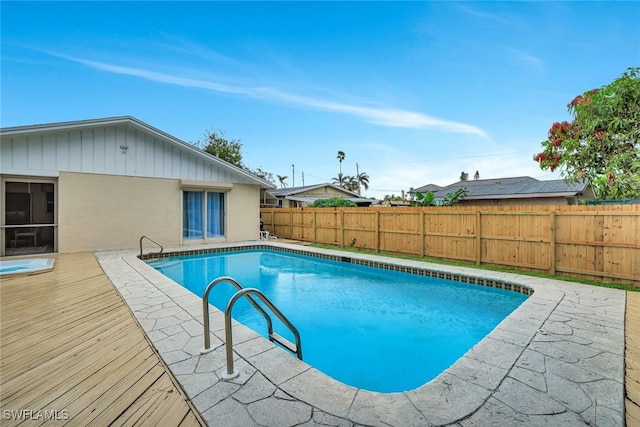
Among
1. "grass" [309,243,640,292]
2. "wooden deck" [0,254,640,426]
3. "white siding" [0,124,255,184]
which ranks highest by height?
"white siding" [0,124,255,184]

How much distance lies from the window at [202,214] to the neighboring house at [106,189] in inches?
1.7

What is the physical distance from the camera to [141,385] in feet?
8.65

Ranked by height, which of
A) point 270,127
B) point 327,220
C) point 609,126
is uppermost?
point 270,127

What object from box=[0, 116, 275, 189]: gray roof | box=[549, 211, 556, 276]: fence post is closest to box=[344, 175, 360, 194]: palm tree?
box=[0, 116, 275, 189]: gray roof

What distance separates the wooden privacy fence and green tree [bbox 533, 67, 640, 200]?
14.0 ft

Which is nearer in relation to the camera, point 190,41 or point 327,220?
point 190,41

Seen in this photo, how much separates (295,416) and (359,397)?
1.98ft

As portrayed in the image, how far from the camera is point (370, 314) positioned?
6.18m

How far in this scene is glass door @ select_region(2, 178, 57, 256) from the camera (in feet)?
31.0

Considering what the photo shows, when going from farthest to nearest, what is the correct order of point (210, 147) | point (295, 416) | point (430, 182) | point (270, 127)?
point (430, 182) → point (210, 147) → point (270, 127) → point (295, 416)

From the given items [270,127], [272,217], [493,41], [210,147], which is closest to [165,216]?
[272,217]

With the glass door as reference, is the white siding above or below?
above

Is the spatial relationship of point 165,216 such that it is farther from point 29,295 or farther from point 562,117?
point 562,117

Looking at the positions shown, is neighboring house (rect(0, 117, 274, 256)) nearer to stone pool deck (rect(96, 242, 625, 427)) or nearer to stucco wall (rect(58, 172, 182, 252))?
stucco wall (rect(58, 172, 182, 252))
